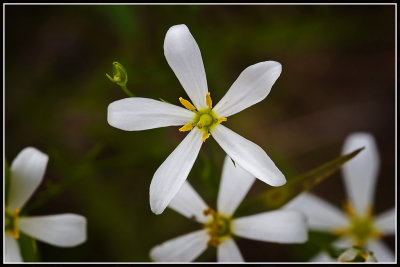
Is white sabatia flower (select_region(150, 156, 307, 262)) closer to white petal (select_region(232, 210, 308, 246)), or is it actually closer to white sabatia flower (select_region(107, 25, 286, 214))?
white petal (select_region(232, 210, 308, 246))

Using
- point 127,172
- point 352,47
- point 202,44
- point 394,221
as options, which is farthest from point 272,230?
point 352,47

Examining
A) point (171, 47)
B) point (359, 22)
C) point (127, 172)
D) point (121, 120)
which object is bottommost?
point (121, 120)

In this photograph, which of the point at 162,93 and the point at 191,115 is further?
the point at 162,93

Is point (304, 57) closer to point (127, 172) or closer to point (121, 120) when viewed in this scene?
point (127, 172)

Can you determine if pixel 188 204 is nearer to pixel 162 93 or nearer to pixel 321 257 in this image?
pixel 321 257

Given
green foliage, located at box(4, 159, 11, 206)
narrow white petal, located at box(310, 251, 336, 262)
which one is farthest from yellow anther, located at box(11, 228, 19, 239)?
narrow white petal, located at box(310, 251, 336, 262)

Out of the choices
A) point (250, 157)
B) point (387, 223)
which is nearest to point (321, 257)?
point (387, 223)
